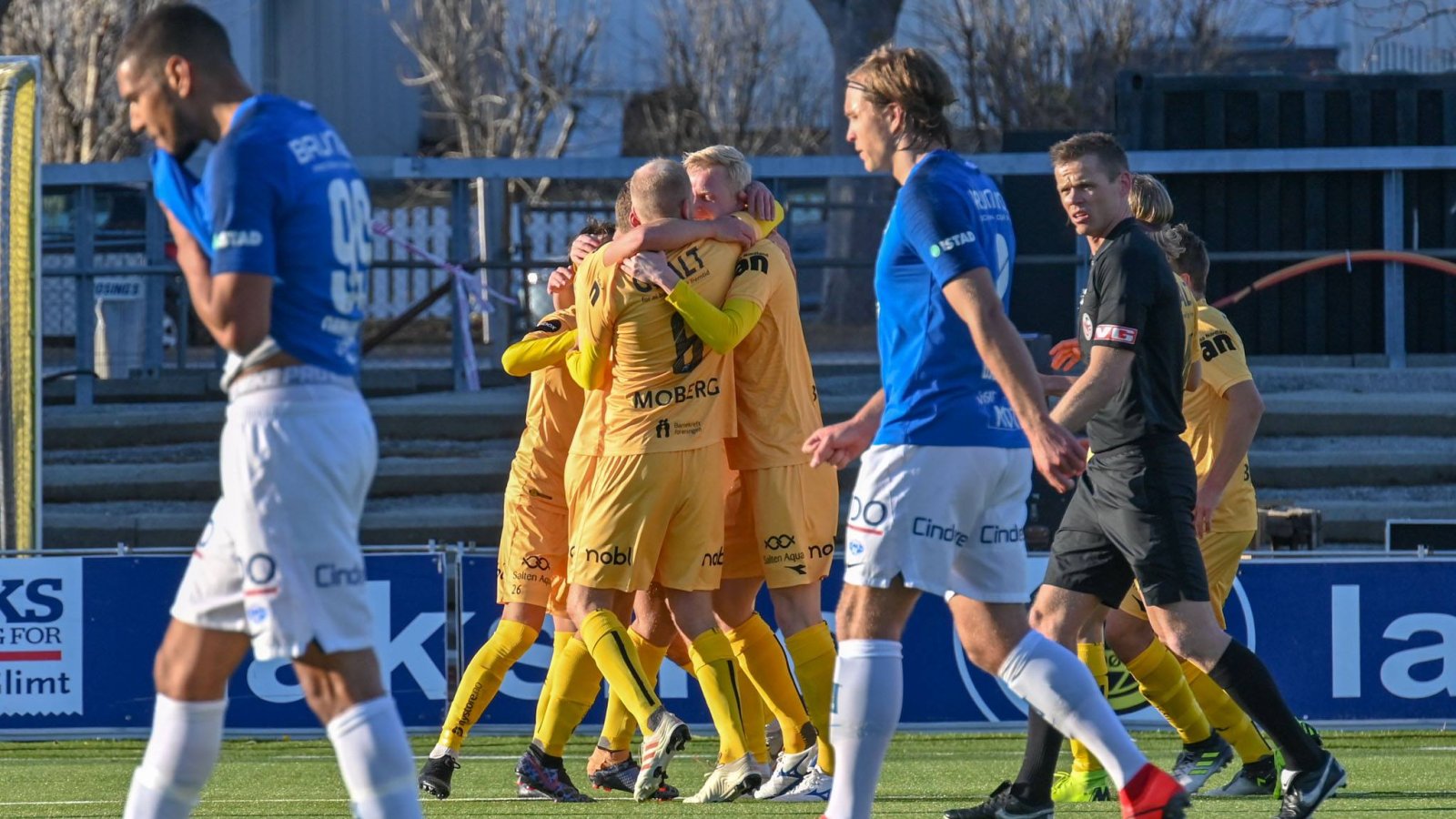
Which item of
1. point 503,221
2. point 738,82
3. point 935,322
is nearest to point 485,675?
point 935,322

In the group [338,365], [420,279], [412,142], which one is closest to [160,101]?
[338,365]

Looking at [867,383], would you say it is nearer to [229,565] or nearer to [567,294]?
[567,294]

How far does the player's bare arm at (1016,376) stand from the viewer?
4.35 m

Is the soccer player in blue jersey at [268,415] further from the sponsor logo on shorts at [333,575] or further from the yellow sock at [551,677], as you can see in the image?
the yellow sock at [551,677]

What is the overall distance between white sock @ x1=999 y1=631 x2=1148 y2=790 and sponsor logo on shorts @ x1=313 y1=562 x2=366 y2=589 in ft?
5.44

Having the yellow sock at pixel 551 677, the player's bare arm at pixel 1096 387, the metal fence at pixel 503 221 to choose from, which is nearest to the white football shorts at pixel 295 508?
the player's bare arm at pixel 1096 387

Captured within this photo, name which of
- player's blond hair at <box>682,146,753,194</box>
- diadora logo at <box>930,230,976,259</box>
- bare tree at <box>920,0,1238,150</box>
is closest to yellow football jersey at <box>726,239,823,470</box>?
player's blond hair at <box>682,146,753,194</box>

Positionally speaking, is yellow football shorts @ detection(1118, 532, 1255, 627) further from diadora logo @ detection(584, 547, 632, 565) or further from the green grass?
diadora logo @ detection(584, 547, 632, 565)

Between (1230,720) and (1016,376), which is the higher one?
(1016,376)

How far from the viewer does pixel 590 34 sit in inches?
1292

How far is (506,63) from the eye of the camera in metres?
32.9

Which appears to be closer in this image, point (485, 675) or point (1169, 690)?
point (1169, 690)

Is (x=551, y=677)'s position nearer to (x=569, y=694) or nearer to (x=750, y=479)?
(x=569, y=694)

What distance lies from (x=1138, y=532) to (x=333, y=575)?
2.54 metres
